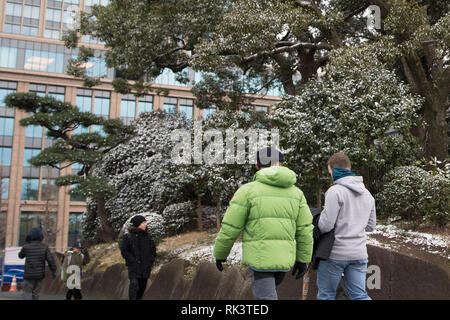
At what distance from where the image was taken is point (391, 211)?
1064 cm

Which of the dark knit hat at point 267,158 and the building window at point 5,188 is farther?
the building window at point 5,188

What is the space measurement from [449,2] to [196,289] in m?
12.5

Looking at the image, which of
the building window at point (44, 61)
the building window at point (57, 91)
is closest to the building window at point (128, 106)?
the building window at point (57, 91)

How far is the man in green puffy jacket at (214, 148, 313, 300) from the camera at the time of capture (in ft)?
11.9

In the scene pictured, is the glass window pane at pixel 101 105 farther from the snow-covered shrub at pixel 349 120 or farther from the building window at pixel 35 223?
the snow-covered shrub at pixel 349 120

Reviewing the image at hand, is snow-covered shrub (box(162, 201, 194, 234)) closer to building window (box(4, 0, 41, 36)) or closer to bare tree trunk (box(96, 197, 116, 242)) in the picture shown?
bare tree trunk (box(96, 197, 116, 242))

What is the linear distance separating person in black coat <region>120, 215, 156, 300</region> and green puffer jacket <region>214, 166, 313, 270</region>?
356 centimetres

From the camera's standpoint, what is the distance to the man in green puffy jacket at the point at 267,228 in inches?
143

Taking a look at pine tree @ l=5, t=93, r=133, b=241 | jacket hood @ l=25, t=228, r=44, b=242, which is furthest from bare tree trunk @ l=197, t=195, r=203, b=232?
jacket hood @ l=25, t=228, r=44, b=242

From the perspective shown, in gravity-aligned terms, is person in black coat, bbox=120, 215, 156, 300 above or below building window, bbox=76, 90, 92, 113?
below

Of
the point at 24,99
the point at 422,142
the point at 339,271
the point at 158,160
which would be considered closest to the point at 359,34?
the point at 422,142

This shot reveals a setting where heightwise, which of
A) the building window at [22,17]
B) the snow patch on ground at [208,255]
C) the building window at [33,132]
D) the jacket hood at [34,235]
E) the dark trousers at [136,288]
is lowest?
the dark trousers at [136,288]

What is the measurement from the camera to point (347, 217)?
412 centimetres

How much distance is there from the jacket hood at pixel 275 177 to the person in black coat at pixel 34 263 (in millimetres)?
4759
